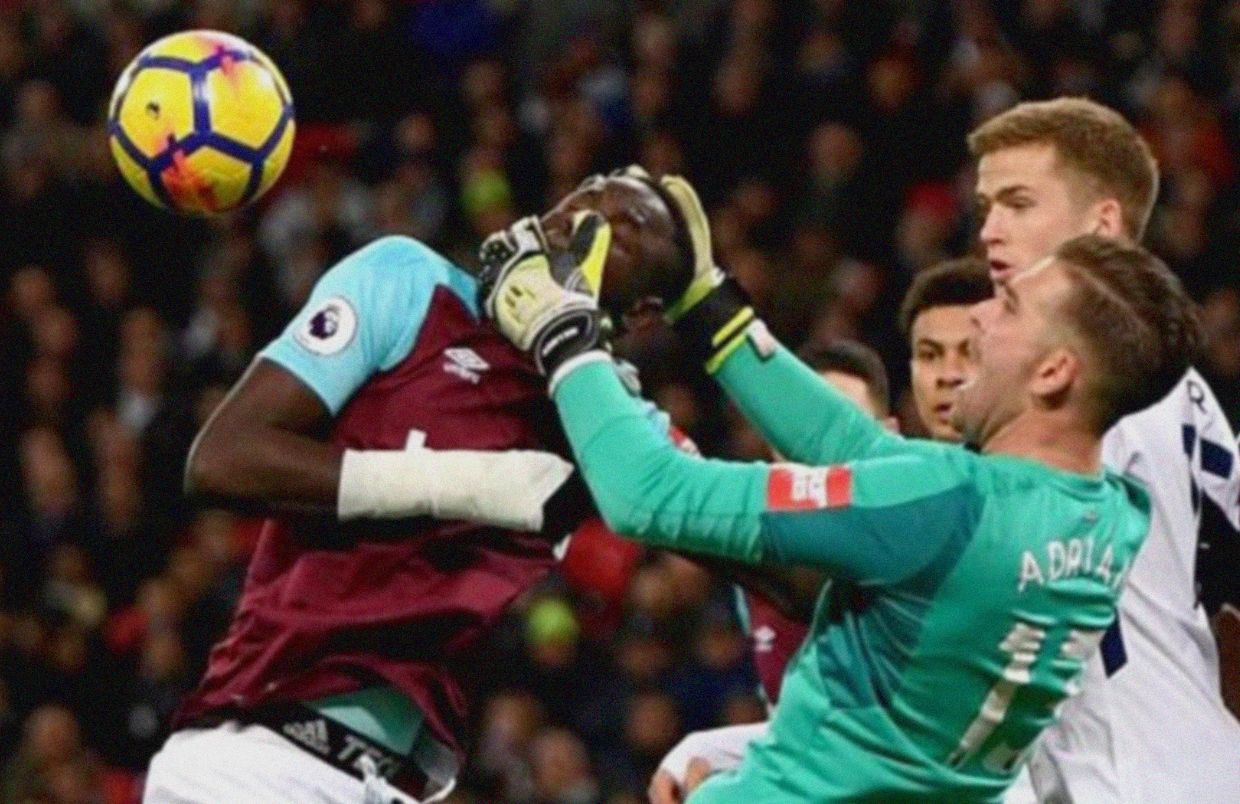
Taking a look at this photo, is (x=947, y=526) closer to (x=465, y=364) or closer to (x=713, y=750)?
(x=465, y=364)

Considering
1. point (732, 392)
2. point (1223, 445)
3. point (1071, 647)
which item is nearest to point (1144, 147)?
point (1223, 445)

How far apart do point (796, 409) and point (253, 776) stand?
49.1 inches

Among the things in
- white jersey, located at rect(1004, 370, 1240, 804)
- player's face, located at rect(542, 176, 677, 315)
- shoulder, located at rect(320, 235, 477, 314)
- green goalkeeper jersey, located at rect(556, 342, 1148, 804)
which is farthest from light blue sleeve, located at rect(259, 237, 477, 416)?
white jersey, located at rect(1004, 370, 1240, 804)

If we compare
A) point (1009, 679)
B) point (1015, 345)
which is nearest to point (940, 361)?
point (1015, 345)

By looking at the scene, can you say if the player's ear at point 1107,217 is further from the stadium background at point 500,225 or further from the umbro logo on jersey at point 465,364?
the stadium background at point 500,225

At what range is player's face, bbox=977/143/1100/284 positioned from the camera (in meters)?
5.60

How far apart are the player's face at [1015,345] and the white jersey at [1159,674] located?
0.94 m

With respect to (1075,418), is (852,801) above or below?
below

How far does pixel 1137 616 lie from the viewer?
5566 mm

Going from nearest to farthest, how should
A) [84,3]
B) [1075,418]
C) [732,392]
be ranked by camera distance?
[1075,418] < [732,392] < [84,3]

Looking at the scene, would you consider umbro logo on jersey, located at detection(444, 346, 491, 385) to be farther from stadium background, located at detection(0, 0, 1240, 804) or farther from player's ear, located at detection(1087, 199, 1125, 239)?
stadium background, located at detection(0, 0, 1240, 804)

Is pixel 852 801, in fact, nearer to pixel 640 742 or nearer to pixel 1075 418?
pixel 1075 418

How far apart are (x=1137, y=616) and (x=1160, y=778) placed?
0.33 m

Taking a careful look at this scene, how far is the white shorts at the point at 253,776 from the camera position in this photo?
5.34 m
